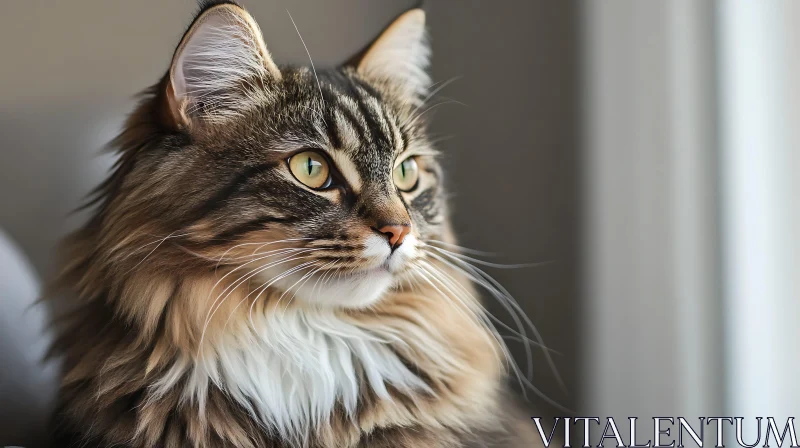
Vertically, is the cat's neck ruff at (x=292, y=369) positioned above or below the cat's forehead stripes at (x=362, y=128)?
below

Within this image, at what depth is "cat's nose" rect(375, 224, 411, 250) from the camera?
0.85 meters

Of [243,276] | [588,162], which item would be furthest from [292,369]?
[588,162]

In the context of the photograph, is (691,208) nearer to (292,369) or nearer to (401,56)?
(401,56)

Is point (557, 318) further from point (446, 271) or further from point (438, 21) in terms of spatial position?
point (438, 21)

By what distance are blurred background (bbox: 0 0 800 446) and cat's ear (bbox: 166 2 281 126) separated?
0.30 feet

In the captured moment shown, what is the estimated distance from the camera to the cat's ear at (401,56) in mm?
1086

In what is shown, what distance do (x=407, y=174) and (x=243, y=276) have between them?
1.02 feet

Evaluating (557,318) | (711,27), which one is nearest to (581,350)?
(557,318)

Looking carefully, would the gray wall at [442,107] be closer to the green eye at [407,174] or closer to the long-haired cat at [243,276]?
the long-haired cat at [243,276]

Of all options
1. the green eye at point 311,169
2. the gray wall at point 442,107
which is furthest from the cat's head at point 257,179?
the gray wall at point 442,107

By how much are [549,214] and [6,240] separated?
0.98m

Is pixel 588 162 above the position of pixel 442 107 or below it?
below

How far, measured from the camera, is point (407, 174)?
3.38 feet

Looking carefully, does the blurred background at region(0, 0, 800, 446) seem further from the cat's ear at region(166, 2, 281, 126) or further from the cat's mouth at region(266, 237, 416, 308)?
the cat's mouth at region(266, 237, 416, 308)
